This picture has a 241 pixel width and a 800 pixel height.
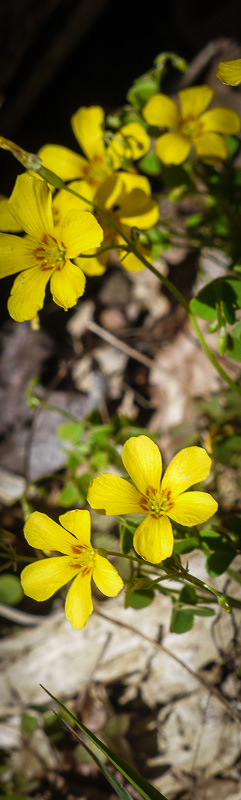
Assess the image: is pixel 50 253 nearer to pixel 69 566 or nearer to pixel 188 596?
pixel 69 566

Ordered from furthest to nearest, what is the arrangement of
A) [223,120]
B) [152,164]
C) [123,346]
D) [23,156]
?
1. [123,346]
2. [152,164]
3. [223,120]
4. [23,156]

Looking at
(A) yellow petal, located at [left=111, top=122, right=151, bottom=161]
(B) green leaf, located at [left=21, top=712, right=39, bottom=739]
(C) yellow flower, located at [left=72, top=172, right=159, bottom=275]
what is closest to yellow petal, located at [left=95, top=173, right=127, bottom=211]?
(C) yellow flower, located at [left=72, top=172, right=159, bottom=275]

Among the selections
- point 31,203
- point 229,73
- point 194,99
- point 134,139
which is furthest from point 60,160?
point 229,73

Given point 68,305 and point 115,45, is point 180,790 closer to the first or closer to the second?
point 68,305

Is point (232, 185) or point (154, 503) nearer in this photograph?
point (154, 503)

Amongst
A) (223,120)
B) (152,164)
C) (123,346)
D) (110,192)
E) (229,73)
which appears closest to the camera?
(229,73)

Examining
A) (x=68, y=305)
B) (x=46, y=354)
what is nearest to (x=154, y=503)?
(x=68, y=305)
